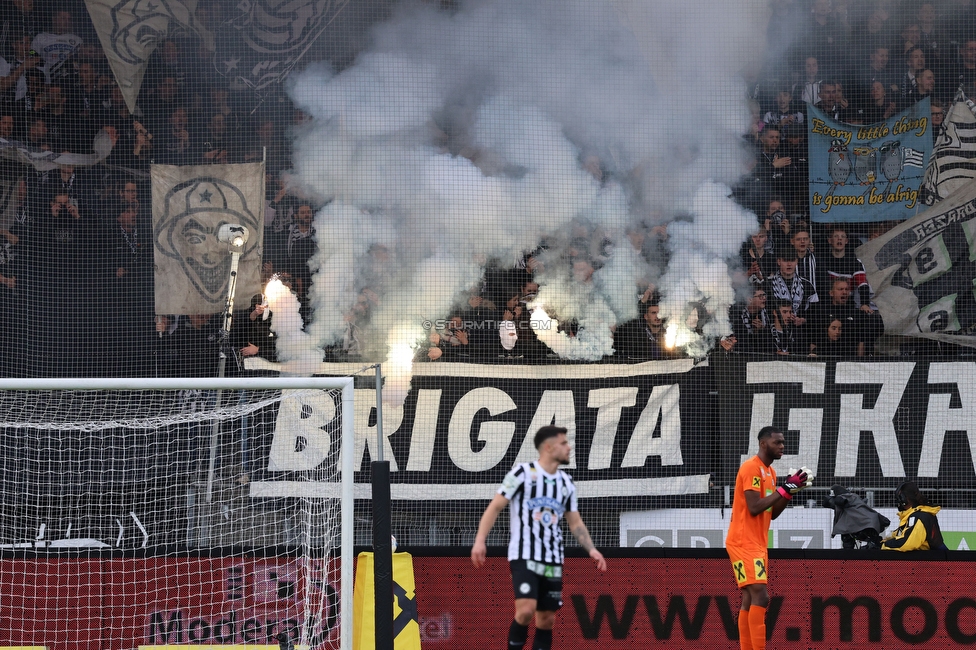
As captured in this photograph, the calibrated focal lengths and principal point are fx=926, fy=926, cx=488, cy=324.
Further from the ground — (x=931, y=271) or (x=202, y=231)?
(x=202, y=231)

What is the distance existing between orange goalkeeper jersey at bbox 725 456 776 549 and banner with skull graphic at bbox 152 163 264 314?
20.7 ft

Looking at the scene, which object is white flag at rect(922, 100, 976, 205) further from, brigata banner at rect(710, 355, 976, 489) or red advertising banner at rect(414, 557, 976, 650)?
red advertising banner at rect(414, 557, 976, 650)

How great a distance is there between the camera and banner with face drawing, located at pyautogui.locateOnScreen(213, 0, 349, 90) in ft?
37.6

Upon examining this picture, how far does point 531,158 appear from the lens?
11.5 m

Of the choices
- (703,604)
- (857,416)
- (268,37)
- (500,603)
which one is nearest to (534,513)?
(500,603)

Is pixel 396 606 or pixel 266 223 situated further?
pixel 266 223

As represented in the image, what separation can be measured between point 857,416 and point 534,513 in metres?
6.57

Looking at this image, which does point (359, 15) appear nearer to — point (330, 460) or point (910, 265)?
point (330, 460)

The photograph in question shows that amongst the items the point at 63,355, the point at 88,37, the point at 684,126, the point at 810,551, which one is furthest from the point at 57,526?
the point at 684,126

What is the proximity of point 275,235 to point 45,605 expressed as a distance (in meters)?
4.92

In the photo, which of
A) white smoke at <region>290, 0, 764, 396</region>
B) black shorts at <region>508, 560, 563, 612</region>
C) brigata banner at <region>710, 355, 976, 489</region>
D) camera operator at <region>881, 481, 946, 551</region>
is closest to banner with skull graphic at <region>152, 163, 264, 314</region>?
white smoke at <region>290, 0, 764, 396</region>

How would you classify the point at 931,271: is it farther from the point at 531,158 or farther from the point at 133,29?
the point at 133,29

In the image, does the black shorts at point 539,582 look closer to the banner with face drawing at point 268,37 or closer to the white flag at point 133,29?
the banner with face drawing at point 268,37

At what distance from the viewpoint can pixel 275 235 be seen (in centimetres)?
1097
